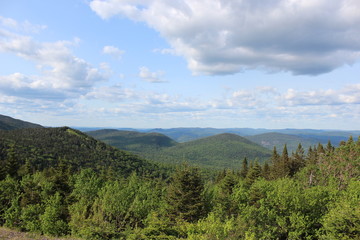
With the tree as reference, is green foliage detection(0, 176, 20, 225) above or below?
below

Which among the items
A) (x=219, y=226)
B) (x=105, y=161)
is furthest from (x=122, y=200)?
(x=105, y=161)

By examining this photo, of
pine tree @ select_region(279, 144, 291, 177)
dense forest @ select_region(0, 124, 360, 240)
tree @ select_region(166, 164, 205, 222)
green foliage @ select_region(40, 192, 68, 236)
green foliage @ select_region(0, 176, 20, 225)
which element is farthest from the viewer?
pine tree @ select_region(279, 144, 291, 177)

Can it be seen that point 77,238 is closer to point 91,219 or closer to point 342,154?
point 91,219

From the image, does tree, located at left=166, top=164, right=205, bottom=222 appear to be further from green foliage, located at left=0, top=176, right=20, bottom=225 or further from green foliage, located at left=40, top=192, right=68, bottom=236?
green foliage, located at left=0, top=176, right=20, bottom=225

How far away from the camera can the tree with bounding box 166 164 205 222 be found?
29.7 metres

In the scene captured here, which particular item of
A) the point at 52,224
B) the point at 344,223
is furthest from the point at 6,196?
the point at 344,223

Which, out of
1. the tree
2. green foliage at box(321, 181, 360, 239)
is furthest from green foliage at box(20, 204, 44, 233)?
green foliage at box(321, 181, 360, 239)

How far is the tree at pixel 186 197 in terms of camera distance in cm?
2970

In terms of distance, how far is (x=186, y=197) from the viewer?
30.3 metres

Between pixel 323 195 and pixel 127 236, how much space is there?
80.7 ft

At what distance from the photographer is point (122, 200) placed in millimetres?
27719

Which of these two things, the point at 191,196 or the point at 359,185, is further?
the point at 191,196

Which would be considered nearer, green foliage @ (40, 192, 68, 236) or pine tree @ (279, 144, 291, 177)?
green foliage @ (40, 192, 68, 236)

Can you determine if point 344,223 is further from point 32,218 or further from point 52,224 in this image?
point 32,218
